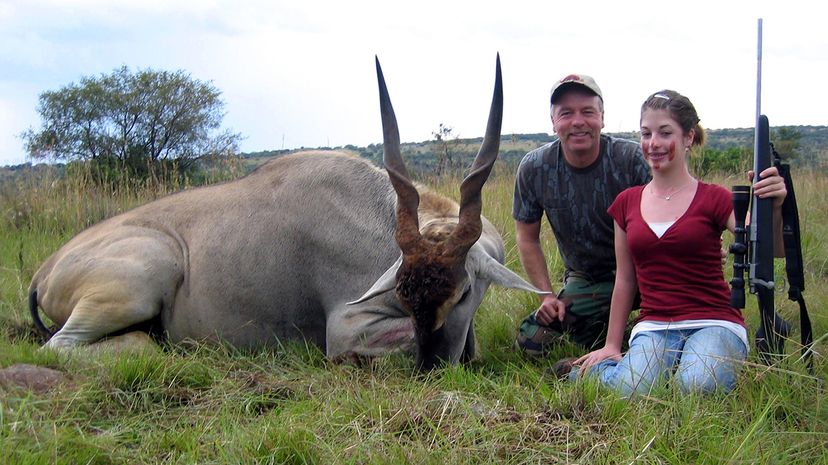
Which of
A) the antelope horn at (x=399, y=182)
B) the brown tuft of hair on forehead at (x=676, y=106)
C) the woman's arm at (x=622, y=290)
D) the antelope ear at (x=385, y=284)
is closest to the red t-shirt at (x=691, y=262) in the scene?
the woman's arm at (x=622, y=290)

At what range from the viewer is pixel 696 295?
4.01 m

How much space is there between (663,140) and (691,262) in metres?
0.60

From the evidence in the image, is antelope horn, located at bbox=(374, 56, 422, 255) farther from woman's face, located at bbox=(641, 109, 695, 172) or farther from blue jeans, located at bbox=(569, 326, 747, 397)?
woman's face, located at bbox=(641, 109, 695, 172)

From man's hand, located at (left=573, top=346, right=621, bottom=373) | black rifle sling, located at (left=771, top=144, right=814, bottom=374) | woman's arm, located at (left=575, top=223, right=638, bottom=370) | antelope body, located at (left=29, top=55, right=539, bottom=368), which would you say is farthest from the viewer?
antelope body, located at (left=29, top=55, right=539, bottom=368)

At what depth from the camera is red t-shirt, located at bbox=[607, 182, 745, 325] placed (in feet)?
13.1

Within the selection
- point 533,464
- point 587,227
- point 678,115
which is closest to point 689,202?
point 678,115

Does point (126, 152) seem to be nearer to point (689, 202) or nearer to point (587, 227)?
point (587, 227)

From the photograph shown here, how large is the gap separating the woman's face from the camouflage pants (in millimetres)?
1297

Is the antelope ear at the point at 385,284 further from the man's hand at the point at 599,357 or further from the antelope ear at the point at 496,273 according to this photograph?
the man's hand at the point at 599,357

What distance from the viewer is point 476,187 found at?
183 inches

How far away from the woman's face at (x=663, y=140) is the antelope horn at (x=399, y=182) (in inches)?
50.1

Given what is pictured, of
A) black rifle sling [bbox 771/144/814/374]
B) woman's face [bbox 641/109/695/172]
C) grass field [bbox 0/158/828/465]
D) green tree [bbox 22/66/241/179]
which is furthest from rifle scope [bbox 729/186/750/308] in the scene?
green tree [bbox 22/66/241/179]

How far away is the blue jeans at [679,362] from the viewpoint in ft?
11.8

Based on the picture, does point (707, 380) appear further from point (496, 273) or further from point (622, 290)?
point (496, 273)
